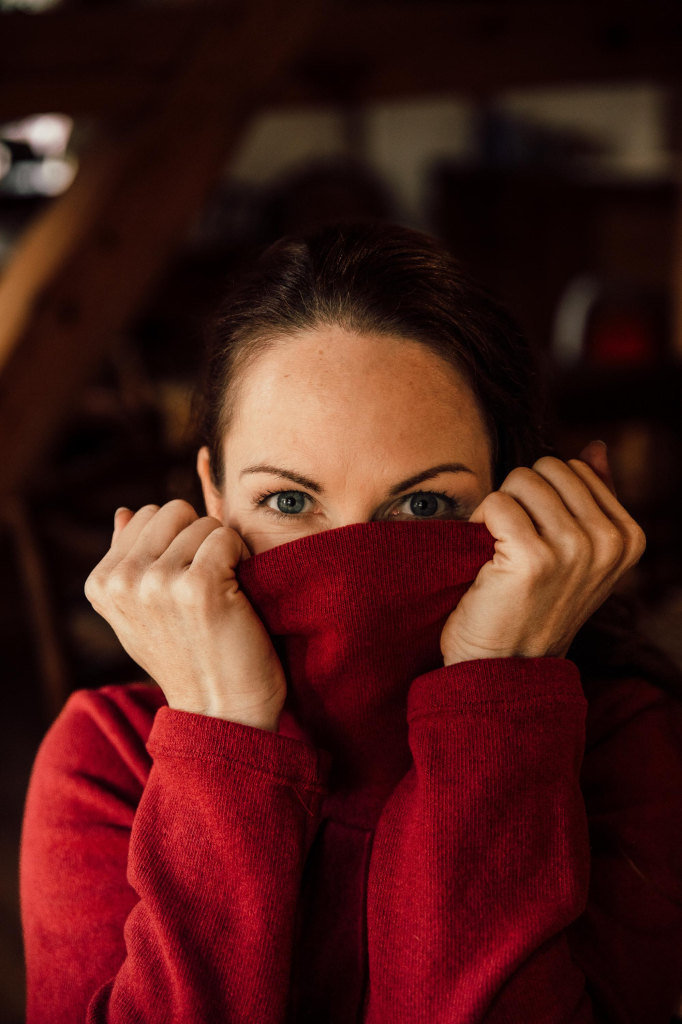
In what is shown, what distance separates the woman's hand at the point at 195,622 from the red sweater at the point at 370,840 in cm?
3

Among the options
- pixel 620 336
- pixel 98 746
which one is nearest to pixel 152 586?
pixel 98 746

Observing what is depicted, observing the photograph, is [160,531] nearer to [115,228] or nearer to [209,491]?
[209,491]

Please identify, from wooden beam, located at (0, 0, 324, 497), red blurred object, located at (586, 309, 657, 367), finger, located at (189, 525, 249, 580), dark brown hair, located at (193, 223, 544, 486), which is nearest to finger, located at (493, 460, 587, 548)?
dark brown hair, located at (193, 223, 544, 486)

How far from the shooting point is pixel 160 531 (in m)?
0.84

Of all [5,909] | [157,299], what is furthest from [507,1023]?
[157,299]

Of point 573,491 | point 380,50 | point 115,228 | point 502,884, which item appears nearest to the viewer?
point 502,884

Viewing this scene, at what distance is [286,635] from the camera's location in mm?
868

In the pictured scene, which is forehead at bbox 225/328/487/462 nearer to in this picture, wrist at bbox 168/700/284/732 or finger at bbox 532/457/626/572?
finger at bbox 532/457/626/572

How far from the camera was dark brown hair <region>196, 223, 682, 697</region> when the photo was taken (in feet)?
3.00

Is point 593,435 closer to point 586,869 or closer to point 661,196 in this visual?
point 586,869

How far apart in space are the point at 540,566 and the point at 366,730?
0.26 meters

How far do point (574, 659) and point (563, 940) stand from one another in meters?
0.37

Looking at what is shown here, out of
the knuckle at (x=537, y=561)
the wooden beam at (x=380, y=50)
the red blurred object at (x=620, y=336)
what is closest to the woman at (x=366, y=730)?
the knuckle at (x=537, y=561)

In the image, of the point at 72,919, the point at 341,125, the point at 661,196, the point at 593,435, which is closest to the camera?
the point at 72,919
